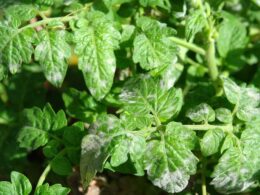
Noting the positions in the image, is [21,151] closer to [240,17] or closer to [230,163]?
[230,163]

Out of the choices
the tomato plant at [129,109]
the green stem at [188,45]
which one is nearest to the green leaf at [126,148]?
the tomato plant at [129,109]

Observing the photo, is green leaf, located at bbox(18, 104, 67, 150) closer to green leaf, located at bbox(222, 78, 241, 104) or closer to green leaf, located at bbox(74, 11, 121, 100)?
green leaf, located at bbox(74, 11, 121, 100)

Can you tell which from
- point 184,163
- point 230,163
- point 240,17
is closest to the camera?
point 184,163

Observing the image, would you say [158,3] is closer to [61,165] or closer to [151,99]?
[151,99]

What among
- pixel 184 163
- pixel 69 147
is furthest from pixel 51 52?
pixel 184 163

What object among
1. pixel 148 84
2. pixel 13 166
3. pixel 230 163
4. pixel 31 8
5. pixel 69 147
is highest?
pixel 31 8
